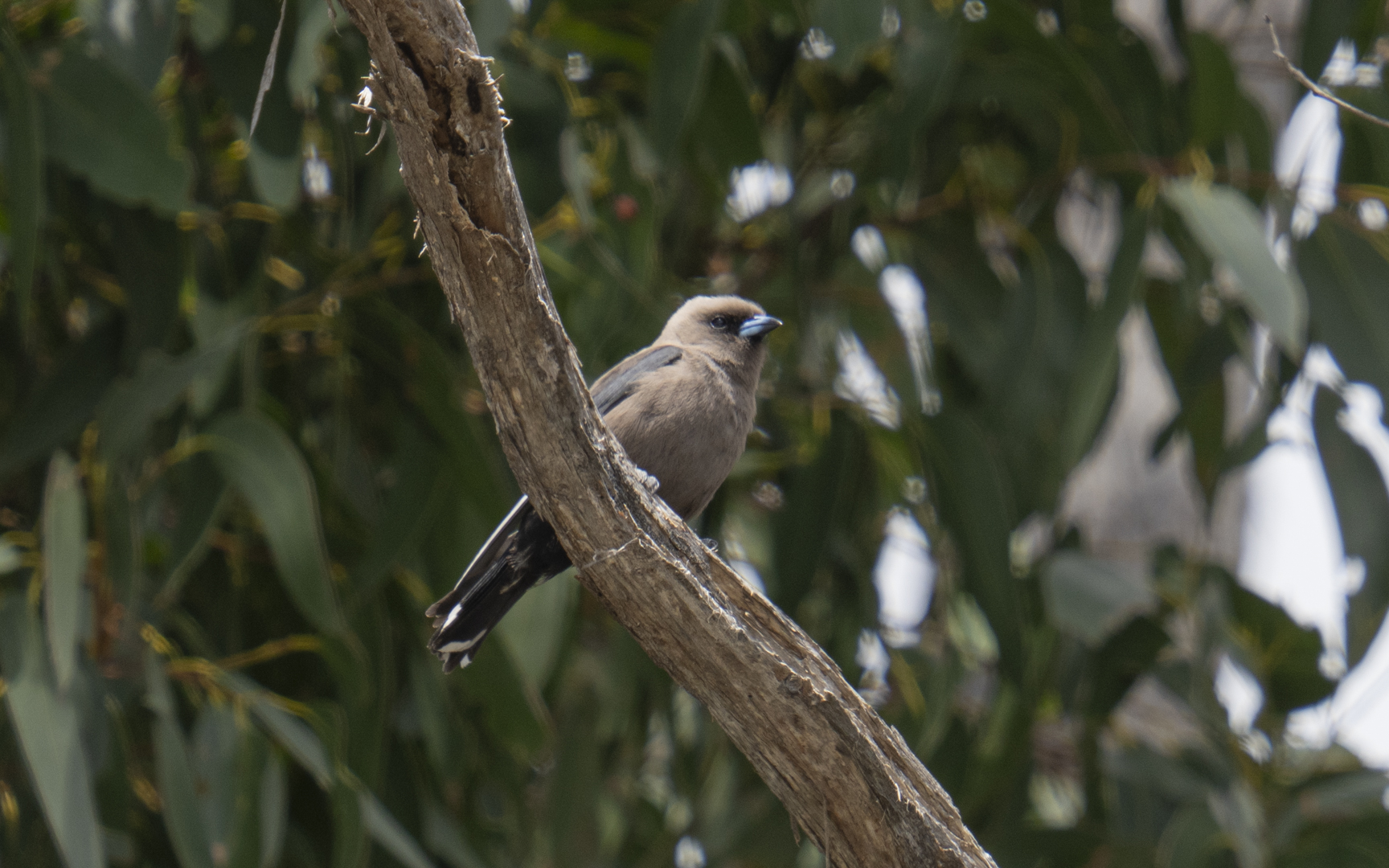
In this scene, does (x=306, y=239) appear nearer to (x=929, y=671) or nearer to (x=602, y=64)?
→ (x=602, y=64)

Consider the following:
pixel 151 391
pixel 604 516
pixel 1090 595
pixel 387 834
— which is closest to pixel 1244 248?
pixel 1090 595

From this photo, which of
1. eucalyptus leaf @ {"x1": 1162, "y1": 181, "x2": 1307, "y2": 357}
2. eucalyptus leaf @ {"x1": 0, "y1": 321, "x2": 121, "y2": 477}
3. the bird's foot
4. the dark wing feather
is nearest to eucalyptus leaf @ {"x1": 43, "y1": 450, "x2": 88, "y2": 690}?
eucalyptus leaf @ {"x1": 0, "y1": 321, "x2": 121, "y2": 477}

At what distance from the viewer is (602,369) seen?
3449 millimetres

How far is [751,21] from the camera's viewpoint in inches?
136

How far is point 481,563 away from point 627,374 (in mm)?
654

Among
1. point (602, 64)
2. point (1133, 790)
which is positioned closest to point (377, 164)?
point (602, 64)

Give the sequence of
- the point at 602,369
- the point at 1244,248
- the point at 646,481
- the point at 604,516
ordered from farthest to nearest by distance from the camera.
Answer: the point at 602,369 → the point at 1244,248 → the point at 646,481 → the point at 604,516

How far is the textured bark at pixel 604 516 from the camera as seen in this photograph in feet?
5.11

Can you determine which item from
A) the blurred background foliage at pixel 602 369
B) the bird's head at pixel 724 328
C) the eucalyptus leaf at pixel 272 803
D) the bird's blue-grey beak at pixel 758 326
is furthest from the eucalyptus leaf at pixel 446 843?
the bird's blue-grey beak at pixel 758 326

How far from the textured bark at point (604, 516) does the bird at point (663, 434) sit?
30cm

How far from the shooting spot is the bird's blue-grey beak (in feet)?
10.5

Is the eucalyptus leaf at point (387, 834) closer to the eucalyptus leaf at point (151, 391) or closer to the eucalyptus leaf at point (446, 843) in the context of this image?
the eucalyptus leaf at point (446, 843)

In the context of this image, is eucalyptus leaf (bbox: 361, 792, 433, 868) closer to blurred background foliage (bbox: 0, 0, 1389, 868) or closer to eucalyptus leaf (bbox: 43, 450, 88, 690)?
blurred background foliage (bbox: 0, 0, 1389, 868)

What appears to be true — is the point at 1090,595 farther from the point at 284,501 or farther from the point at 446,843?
the point at 284,501
